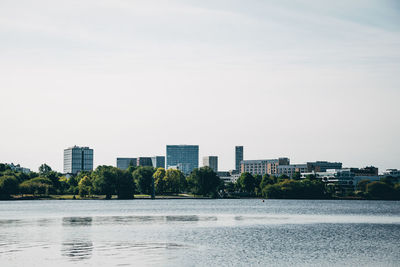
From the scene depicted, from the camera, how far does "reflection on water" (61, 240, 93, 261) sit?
178 ft

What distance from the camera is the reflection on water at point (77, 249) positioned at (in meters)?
54.2

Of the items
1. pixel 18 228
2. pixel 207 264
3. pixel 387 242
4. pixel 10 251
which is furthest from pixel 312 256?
pixel 18 228

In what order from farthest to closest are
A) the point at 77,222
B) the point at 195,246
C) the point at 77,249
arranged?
the point at 77,222, the point at 195,246, the point at 77,249

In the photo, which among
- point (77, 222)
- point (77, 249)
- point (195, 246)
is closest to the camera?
point (77, 249)

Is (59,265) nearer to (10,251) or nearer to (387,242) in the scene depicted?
(10,251)

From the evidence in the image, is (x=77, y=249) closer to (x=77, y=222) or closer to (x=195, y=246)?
(x=195, y=246)

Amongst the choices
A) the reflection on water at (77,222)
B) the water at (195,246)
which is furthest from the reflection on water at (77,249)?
the reflection on water at (77,222)

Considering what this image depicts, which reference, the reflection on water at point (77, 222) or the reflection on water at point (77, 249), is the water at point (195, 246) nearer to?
the reflection on water at point (77, 249)

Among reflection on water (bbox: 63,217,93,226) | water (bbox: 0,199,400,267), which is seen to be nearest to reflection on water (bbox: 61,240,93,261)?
water (bbox: 0,199,400,267)

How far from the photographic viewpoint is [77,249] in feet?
196

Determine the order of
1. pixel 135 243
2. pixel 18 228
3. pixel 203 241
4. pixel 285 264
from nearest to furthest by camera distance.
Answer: pixel 285 264, pixel 135 243, pixel 203 241, pixel 18 228

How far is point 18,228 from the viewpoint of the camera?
86000mm

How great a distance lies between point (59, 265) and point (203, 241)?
23082 mm

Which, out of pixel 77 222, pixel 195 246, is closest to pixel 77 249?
pixel 195 246
